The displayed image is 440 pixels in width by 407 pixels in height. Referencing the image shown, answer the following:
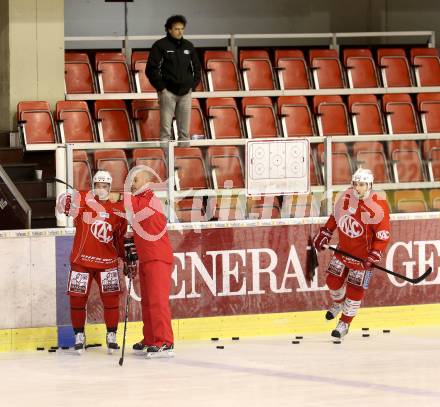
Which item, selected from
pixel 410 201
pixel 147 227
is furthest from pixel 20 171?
pixel 410 201

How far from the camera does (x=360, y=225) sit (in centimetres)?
1180

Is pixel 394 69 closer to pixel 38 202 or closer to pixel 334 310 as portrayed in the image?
pixel 334 310

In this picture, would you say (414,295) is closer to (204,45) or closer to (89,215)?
(89,215)

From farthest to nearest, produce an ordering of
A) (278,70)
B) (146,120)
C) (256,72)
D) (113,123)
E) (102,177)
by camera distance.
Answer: (278,70), (256,72), (146,120), (113,123), (102,177)

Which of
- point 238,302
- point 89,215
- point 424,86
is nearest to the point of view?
point 89,215

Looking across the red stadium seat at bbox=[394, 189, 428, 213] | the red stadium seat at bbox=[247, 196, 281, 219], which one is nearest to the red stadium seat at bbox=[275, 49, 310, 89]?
the red stadium seat at bbox=[394, 189, 428, 213]

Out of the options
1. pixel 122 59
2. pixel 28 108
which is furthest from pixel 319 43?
pixel 28 108

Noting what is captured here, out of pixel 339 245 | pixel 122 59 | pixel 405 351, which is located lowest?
pixel 405 351

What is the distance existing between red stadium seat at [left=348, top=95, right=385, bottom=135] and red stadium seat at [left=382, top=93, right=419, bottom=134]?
0.10 m

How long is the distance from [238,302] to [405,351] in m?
1.66

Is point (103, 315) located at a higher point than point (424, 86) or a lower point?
lower

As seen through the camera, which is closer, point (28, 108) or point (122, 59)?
point (28, 108)

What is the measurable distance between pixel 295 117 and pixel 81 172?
409cm

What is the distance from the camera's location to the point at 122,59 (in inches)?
609
